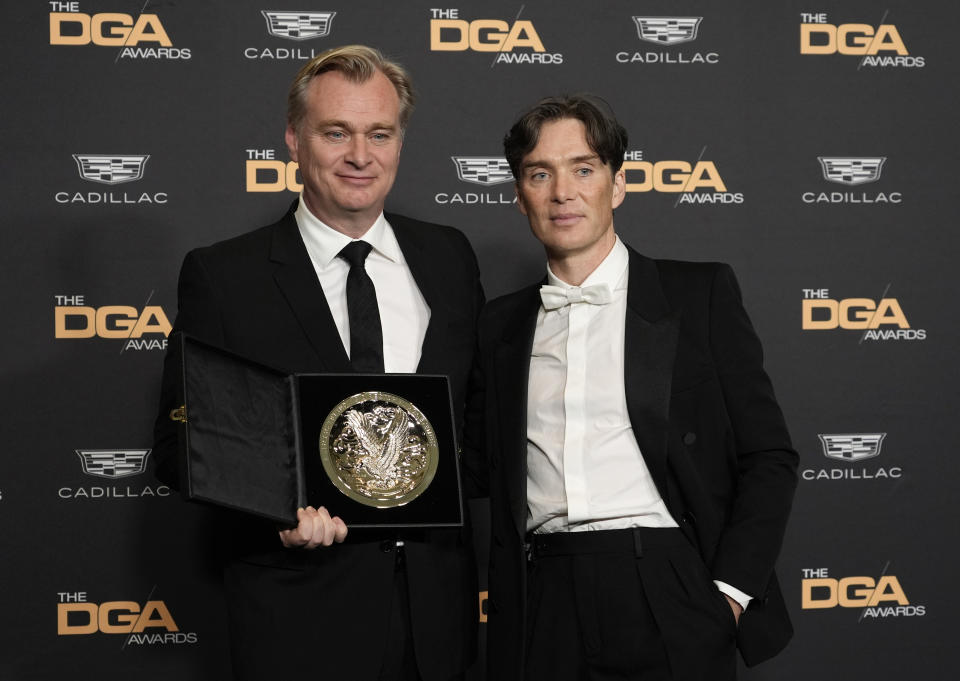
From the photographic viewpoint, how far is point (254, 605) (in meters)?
2.08

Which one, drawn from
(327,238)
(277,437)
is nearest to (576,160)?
(327,238)

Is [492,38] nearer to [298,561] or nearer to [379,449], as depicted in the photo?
[379,449]

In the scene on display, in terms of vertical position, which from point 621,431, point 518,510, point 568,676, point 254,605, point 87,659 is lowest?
point 87,659

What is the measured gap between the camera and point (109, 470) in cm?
321

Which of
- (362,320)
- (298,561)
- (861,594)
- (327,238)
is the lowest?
(861,594)

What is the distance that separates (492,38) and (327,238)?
1.36 m

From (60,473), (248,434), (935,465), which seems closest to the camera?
(248,434)

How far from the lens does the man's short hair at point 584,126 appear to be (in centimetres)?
219

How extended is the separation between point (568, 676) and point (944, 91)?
2532mm

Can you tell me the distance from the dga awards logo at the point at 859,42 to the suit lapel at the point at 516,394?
5.63 feet

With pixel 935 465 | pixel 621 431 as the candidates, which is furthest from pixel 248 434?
pixel 935 465

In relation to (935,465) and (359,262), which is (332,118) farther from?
(935,465)

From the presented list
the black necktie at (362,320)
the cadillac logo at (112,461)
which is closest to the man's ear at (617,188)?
the black necktie at (362,320)

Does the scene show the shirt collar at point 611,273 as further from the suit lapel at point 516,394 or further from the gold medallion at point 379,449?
the gold medallion at point 379,449
